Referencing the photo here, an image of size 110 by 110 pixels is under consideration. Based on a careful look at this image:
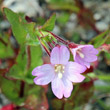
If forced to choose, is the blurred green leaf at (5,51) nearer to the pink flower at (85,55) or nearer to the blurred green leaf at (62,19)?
the blurred green leaf at (62,19)

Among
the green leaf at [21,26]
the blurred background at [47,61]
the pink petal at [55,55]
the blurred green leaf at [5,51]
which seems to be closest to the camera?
the pink petal at [55,55]

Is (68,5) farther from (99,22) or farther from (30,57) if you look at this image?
(30,57)

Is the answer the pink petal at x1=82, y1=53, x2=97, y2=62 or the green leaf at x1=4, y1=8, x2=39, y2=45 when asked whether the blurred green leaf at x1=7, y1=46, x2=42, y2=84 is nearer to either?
the green leaf at x1=4, y1=8, x2=39, y2=45

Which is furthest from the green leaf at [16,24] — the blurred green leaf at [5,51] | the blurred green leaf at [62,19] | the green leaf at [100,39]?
the blurred green leaf at [62,19]

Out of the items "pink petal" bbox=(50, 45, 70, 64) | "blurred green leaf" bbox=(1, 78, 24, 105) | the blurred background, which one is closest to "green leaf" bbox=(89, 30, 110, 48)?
the blurred background

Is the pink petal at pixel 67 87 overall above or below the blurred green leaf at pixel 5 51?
above

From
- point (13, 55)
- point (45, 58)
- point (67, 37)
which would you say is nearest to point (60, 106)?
point (45, 58)
